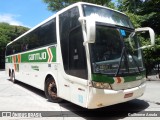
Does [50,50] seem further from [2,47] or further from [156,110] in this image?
[2,47]

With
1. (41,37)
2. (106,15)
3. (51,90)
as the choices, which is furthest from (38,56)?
(106,15)

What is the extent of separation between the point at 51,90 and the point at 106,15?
345 cm

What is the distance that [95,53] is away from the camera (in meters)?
6.12

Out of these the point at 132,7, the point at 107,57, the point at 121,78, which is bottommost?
the point at 121,78

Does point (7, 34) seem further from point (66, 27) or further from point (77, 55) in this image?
point (77, 55)

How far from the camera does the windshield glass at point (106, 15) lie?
673cm

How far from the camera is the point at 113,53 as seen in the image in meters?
6.48

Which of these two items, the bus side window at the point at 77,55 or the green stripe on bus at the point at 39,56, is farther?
the green stripe on bus at the point at 39,56

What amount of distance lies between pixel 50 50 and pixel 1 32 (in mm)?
37825

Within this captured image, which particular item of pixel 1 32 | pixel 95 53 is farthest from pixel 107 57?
pixel 1 32

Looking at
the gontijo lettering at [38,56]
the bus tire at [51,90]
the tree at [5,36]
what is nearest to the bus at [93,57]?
the bus tire at [51,90]

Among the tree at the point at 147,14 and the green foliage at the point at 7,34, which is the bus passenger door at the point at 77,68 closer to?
the tree at the point at 147,14

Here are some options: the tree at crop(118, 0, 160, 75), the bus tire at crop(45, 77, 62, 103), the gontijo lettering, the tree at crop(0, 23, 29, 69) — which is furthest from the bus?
the tree at crop(0, 23, 29, 69)

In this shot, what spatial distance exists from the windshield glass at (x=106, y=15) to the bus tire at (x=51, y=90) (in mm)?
3023
